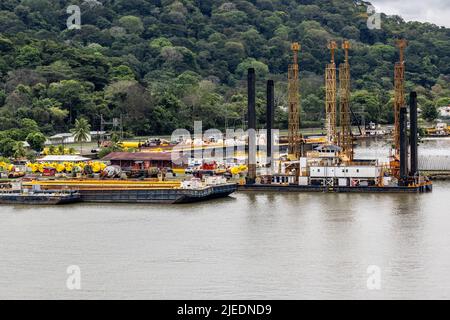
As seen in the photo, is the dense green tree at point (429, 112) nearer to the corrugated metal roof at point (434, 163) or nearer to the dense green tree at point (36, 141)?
the corrugated metal roof at point (434, 163)

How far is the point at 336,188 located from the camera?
5472 cm

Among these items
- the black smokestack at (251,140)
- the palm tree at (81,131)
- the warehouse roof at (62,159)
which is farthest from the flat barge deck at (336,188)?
the palm tree at (81,131)

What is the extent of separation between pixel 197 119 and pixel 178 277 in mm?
58092

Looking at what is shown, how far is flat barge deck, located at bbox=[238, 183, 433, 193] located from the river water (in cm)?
309

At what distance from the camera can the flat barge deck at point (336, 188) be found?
54.0 meters

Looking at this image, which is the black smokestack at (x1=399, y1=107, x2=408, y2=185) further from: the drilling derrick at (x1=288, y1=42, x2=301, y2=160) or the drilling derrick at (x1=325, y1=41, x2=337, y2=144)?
the drilling derrick at (x1=288, y1=42, x2=301, y2=160)

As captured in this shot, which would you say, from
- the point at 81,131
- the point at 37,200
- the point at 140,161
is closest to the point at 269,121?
the point at 140,161

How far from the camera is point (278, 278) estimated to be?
109 ft

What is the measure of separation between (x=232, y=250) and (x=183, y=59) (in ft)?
286

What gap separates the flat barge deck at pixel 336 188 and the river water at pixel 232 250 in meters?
3.09

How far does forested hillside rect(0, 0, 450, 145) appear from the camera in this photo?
8681 cm

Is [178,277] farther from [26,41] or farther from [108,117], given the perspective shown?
[26,41]

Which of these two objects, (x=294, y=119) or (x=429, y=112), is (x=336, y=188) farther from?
(x=429, y=112)
